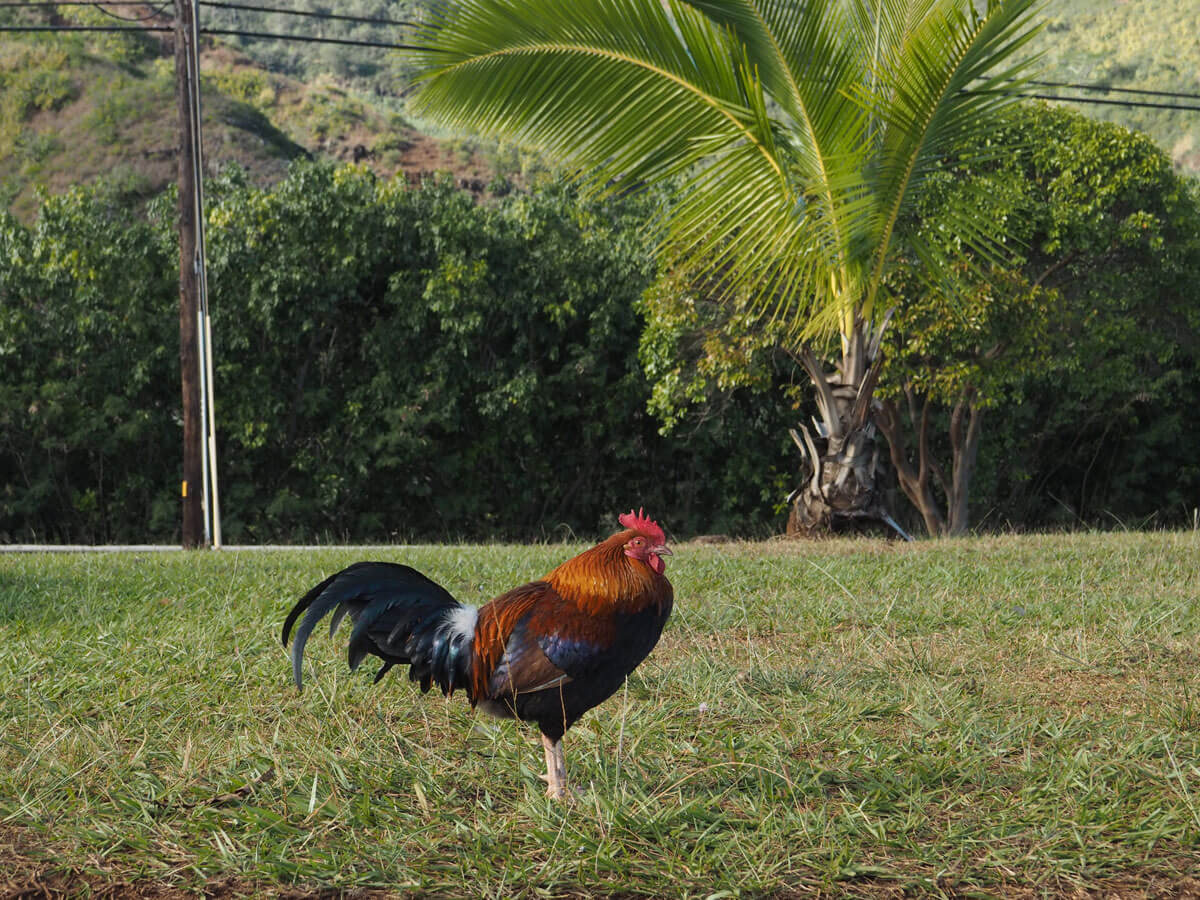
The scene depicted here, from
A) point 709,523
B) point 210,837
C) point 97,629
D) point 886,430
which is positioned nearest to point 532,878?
point 210,837

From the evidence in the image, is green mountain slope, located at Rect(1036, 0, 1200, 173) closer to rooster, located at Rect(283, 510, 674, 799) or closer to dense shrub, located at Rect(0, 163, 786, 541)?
dense shrub, located at Rect(0, 163, 786, 541)

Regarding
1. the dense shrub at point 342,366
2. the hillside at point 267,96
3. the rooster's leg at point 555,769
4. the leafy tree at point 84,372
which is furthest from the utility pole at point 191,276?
the rooster's leg at point 555,769

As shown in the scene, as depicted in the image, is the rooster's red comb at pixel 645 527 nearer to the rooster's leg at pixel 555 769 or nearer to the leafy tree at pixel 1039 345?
the rooster's leg at pixel 555 769

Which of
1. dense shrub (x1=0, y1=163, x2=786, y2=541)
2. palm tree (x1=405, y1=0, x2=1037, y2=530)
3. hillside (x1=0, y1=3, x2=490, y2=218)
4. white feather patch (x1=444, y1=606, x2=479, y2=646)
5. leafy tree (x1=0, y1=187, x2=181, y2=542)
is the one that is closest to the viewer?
white feather patch (x1=444, y1=606, x2=479, y2=646)

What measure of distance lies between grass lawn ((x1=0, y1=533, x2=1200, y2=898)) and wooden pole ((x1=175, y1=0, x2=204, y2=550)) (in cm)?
661

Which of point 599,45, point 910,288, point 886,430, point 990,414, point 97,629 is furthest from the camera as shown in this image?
point 990,414

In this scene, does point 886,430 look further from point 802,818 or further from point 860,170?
point 802,818

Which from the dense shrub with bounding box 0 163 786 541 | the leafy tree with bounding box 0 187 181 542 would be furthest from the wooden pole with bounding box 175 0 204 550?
the leafy tree with bounding box 0 187 181 542

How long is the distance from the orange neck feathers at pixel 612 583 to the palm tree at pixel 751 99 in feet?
16.4

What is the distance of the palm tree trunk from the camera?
9.21 m

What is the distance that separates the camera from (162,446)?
14469 millimetres

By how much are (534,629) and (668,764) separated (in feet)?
2.15

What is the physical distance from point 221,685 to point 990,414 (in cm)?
1336

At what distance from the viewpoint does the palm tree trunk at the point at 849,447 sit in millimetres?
9215
